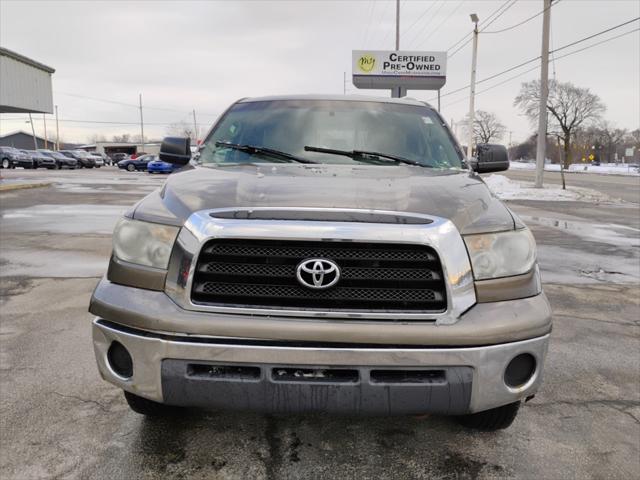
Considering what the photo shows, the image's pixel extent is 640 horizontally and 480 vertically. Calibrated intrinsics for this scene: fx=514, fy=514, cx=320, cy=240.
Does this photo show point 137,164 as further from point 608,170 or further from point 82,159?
point 608,170

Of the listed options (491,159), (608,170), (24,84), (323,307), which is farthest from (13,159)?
(608,170)

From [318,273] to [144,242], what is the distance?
0.83m

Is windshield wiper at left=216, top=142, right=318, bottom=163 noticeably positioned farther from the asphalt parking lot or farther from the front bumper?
the front bumper

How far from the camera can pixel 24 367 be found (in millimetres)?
3516

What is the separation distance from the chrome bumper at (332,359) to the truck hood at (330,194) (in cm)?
52

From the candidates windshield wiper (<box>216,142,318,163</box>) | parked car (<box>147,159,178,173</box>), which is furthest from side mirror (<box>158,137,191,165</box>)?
parked car (<box>147,159,178,173</box>)

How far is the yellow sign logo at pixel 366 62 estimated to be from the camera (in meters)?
33.5

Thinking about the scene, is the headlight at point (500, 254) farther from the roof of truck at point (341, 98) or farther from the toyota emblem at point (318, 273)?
the roof of truck at point (341, 98)

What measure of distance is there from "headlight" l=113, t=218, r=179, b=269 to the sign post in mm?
30082

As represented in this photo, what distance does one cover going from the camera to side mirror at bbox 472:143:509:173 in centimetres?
391

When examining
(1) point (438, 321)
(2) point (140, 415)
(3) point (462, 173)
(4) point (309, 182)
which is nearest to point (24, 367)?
(2) point (140, 415)

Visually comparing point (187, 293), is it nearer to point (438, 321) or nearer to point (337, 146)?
point (438, 321)

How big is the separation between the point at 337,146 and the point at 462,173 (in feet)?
2.81

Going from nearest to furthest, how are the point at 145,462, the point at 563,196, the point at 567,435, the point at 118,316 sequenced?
the point at 118,316 → the point at 145,462 → the point at 567,435 → the point at 563,196
